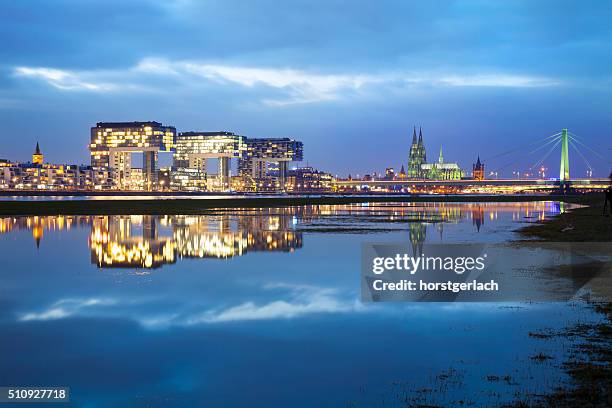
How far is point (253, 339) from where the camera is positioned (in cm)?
1072

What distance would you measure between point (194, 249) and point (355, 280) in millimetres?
9898

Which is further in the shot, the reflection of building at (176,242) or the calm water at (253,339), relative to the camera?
the reflection of building at (176,242)

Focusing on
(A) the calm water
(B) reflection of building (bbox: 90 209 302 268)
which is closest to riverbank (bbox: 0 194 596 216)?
(B) reflection of building (bbox: 90 209 302 268)

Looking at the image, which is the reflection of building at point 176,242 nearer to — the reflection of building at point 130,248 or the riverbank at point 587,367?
the reflection of building at point 130,248

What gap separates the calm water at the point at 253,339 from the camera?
8.05 m

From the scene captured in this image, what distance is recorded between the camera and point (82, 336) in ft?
35.8

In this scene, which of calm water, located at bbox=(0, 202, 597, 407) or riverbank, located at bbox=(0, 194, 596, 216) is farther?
riverbank, located at bbox=(0, 194, 596, 216)

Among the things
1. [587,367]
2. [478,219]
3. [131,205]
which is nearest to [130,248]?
[587,367]

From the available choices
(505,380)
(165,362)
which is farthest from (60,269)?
(505,380)

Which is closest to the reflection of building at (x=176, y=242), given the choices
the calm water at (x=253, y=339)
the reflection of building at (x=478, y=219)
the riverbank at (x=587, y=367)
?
the calm water at (x=253, y=339)

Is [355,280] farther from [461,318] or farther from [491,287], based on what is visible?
[461,318]

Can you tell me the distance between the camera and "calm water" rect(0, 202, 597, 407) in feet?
26.4

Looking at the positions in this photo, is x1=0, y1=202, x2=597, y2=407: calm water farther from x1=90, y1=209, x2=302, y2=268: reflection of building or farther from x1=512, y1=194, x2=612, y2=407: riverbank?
x1=90, y1=209, x2=302, y2=268: reflection of building

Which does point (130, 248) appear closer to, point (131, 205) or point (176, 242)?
point (176, 242)
